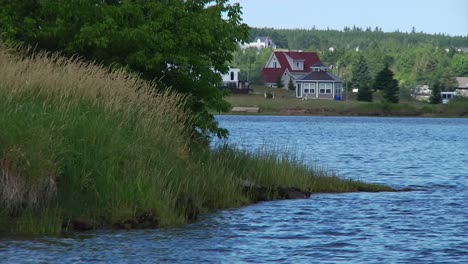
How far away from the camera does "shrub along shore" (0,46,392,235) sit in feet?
69.3

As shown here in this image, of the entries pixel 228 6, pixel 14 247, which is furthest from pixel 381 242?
pixel 228 6

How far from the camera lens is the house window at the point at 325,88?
6959 inches

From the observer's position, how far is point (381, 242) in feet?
76.3

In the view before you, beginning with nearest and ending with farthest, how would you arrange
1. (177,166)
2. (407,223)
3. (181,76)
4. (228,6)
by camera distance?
(177,166)
(407,223)
(181,76)
(228,6)

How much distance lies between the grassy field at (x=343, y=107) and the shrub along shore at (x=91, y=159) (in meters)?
131

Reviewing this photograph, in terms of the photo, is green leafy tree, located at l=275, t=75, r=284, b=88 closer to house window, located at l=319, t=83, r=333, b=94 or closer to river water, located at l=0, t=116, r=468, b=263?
house window, located at l=319, t=83, r=333, b=94

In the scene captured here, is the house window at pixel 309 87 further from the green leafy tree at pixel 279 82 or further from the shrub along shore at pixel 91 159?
the shrub along shore at pixel 91 159

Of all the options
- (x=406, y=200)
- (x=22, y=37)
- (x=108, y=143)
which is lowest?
(x=406, y=200)

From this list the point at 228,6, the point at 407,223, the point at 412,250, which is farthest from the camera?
the point at 228,6

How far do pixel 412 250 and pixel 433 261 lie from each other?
1297 mm

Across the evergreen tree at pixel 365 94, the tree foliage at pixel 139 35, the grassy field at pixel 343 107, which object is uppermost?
the tree foliage at pixel 139 35

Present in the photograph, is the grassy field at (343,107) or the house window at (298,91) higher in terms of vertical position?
the house window at (298,91)

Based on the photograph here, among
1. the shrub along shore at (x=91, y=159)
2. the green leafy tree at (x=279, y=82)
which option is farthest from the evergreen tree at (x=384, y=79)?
the shrub along shore at (x=91, y=159)

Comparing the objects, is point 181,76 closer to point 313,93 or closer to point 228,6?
point 228,6
